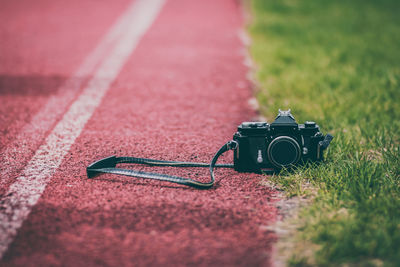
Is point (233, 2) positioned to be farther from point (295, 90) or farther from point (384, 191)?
point (384, 191)

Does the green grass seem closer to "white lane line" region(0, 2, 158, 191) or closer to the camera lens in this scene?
the camera lens

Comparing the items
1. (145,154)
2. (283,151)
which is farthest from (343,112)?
(145,154)

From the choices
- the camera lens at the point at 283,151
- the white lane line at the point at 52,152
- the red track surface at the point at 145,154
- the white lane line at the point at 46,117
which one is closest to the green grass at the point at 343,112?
the camera lens at the point at 283,151

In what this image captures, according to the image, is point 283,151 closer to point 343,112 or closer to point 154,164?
point 154,164

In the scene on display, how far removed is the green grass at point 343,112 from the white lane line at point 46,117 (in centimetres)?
172

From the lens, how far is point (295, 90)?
446 cm

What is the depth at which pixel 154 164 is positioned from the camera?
8.99ft

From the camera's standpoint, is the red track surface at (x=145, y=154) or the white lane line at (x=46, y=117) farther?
the white lane line at (x=46, y=117)

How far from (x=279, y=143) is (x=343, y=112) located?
1.64 m

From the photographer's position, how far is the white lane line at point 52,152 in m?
2.08

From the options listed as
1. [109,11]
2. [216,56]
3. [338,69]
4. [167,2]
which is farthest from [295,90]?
[167,2]

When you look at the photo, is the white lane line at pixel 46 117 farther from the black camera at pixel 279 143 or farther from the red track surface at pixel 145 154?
the black camera at pixel 279 143

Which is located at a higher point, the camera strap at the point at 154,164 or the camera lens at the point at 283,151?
the camera lens at the point at 283,151

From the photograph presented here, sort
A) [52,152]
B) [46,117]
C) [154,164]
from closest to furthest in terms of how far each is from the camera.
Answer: [154,164] → [52,152] → [46,117]
